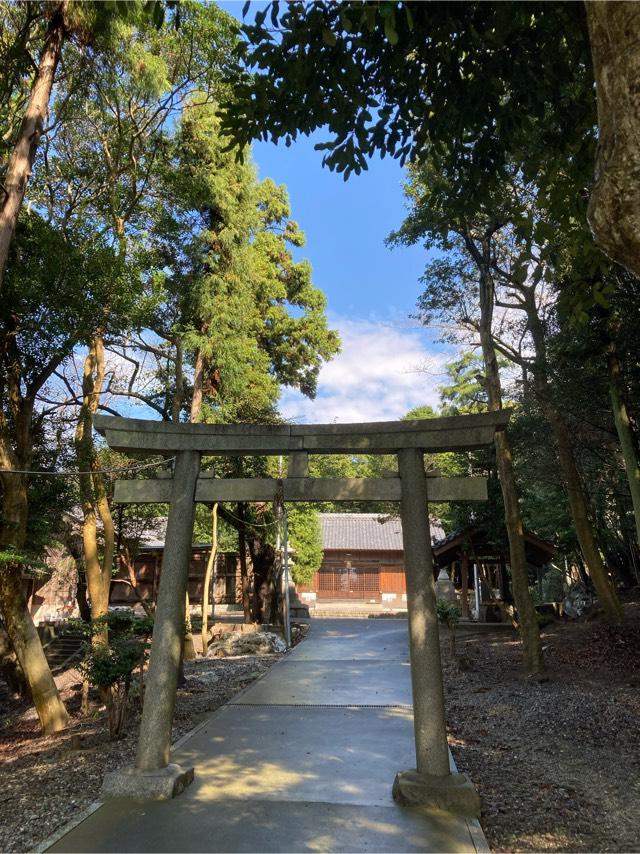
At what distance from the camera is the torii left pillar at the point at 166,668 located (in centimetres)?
455

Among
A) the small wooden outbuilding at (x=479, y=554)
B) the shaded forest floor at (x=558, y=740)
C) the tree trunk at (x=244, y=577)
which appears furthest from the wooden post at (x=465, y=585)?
the tree trunk at (x=244, y=577)

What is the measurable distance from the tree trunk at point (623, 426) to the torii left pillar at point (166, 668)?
7280mm

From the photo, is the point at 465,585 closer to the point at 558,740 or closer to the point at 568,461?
the point at 568,461

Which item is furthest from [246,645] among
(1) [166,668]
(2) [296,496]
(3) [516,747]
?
(2) [296,496]

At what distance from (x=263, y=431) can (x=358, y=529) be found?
30.0 meters

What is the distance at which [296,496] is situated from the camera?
5402mm

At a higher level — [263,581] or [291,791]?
[263,581]

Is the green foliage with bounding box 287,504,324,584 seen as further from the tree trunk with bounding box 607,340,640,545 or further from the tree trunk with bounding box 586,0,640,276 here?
the tree trunk with bounding box 586,0,640,276

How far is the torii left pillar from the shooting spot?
455cm

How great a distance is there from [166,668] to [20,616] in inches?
171

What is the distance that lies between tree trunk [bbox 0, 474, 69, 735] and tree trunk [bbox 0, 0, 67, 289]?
123 inches

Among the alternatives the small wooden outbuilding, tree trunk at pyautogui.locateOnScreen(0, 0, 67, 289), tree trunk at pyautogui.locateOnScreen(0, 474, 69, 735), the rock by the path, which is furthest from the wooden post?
tree trunk at pyautogui.locateOnScreen(0, 0, 67, 289)

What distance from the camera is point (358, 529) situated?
3466 cm

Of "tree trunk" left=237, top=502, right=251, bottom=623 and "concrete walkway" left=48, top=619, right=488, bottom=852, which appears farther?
"tree trunk" left=237, top=502, right=251, bottom=623
